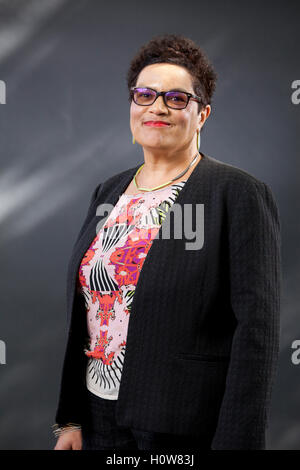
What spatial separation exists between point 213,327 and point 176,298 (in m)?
0.10

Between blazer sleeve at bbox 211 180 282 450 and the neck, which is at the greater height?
the neck

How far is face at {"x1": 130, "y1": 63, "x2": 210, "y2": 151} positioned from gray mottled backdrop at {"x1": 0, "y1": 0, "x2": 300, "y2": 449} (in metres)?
1.25

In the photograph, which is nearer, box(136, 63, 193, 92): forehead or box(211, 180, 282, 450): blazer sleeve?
box(211, 180, 282, 450): blazer sleeve

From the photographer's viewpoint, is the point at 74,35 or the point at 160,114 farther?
the point at 74,35

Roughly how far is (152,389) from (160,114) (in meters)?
0.65

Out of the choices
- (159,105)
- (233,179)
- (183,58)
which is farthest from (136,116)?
(233,179)

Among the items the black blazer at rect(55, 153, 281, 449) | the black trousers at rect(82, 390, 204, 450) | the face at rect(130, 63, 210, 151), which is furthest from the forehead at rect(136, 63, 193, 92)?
the black trousers at rect(82, 390, 204, 450)

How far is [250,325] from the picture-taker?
1097mm

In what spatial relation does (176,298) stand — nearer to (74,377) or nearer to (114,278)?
(114,278)

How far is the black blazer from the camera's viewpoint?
3.60 ft

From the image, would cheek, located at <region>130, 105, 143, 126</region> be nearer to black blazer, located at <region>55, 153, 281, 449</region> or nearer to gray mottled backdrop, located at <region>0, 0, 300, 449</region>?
black blazer, located at <region>55, 153, 281, 449</region>

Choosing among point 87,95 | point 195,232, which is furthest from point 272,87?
point 195,232

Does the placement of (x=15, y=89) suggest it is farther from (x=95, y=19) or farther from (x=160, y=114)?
(x=160, y=114)

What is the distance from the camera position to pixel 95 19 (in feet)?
8.45
